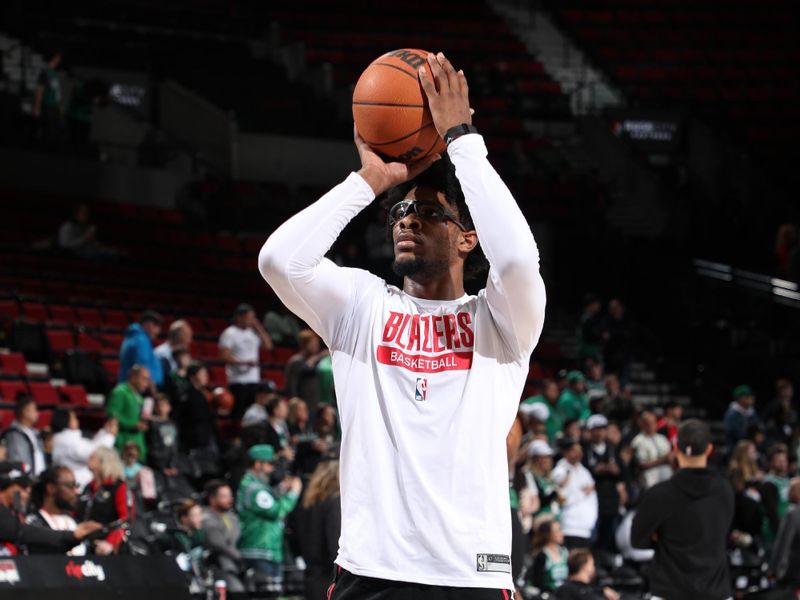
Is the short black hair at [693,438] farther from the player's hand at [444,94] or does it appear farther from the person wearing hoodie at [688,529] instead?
the player's hand at [444,94]

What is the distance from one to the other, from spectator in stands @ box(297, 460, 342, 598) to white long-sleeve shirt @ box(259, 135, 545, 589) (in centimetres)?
415

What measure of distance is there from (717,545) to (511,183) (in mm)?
14230

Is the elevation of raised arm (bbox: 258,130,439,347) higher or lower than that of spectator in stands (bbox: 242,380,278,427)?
higher

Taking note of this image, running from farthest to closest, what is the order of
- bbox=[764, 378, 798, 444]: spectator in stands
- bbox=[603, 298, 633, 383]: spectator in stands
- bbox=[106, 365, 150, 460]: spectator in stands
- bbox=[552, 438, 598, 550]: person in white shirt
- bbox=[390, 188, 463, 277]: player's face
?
bbox=[603, 298, 633, 383]: spectator in stands → bbox=[764, 378, 798, 444]: spectator in stands → bbox=[552, 438, 598, 550]: person in white shirt → bbox=[106, 365, 150, 460]: spectator in stands → bbox=[390, 188, 463, 277]: player's face

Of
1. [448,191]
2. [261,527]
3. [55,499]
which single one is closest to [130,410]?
[261,527]

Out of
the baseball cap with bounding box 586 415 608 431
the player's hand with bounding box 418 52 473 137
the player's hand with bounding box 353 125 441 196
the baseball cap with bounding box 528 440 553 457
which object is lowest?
the baseball cap with bounding box 528 440 553 457

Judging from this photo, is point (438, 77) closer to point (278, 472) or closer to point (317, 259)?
point (317, 259)

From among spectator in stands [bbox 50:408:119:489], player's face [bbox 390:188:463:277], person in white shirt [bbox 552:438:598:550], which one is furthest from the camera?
person in white shirt [bbox 552:438:598:550]

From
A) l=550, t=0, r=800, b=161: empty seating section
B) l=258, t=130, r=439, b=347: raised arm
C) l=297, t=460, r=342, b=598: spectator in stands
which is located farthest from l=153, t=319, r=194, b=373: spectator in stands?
l=550, t=0, r=800, b=161: empty seating section

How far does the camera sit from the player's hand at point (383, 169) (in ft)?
10.5

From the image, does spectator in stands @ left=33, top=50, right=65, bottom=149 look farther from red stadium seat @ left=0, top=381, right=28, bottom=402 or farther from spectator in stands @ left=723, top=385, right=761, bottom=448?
spectator in stands @ left=723, top=385, right=761, bottom=448

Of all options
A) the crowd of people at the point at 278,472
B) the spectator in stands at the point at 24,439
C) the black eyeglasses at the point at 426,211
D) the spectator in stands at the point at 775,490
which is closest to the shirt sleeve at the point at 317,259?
the black eyeglasses at the point at 426,211

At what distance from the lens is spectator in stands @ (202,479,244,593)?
927 cm

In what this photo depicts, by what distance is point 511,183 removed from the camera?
20312 millimetres
